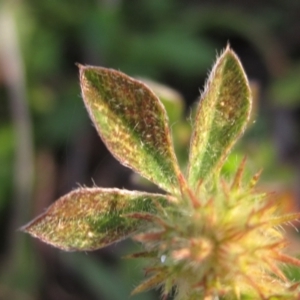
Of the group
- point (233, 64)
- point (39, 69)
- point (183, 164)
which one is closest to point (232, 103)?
point (233, 64)

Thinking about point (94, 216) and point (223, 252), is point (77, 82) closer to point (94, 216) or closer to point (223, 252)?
point (94, 216)

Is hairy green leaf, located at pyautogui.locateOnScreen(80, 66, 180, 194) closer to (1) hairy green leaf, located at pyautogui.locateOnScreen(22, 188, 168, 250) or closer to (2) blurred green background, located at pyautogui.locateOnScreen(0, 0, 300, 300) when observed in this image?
(1) hairy green leaf, located at pyautogui.locateOnScreen(22, 188, 168, 250)

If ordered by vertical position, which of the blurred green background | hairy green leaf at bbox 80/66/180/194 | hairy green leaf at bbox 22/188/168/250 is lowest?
the blurred green background

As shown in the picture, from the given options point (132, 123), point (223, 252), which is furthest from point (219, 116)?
point (223, 252)

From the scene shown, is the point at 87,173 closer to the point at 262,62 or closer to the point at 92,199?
the point at 262,62

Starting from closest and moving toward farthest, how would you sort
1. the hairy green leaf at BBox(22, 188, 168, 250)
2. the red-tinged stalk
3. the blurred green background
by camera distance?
the red-tinged stalk, the hairy green leaf at BBox(22, 188, 168, 250), the blurred green background

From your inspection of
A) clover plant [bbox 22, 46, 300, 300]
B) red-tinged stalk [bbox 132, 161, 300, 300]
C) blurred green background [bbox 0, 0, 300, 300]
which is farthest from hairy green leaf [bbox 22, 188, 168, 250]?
blurred green background [bbox 0, 0, 300, 300]
